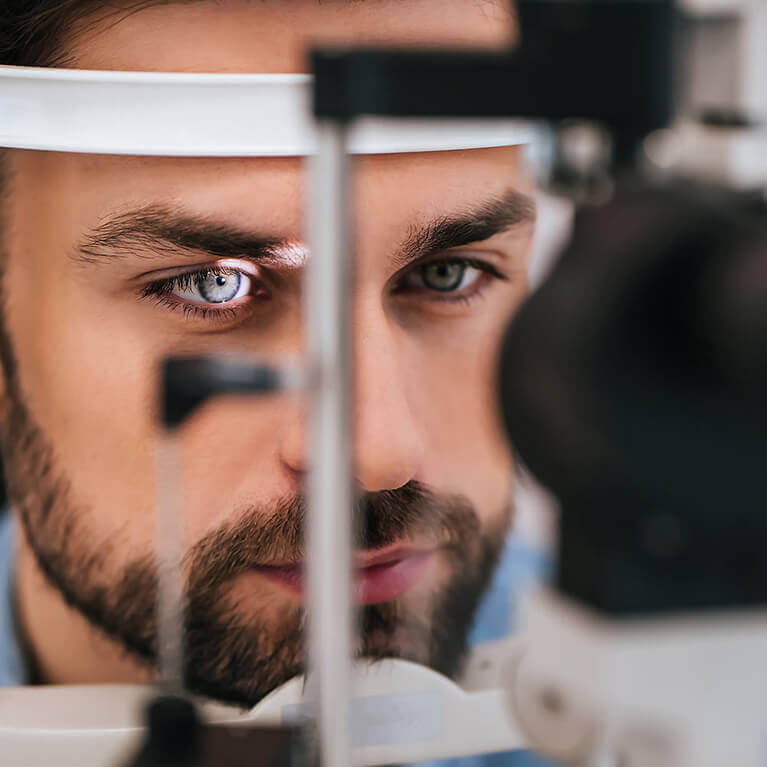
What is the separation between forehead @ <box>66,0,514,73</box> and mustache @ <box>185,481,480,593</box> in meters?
0.36

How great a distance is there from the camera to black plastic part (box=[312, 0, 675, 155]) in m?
0.44

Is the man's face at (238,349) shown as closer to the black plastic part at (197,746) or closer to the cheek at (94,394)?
the cheek at (94,394)

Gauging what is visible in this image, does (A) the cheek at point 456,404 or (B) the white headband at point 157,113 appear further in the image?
(A) the cheek at point 456,404

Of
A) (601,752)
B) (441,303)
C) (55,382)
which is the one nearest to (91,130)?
(55,382)

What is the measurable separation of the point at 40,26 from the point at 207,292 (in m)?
0.24

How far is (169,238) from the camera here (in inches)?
33.6

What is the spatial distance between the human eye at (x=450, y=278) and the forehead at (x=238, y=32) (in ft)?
0.65

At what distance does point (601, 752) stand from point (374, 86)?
31cm

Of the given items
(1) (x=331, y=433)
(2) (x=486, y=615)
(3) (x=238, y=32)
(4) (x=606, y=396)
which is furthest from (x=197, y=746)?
(2) (x=486, y=615)

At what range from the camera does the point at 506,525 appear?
1.10 m

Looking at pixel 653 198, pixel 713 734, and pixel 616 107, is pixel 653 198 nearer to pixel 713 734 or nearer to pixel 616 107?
pixel 616 107

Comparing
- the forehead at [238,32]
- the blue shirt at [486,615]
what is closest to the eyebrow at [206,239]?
the forehead at [238,32]

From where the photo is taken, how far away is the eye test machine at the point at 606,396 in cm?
40

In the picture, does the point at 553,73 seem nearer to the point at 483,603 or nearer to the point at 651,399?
the point at 651,399
